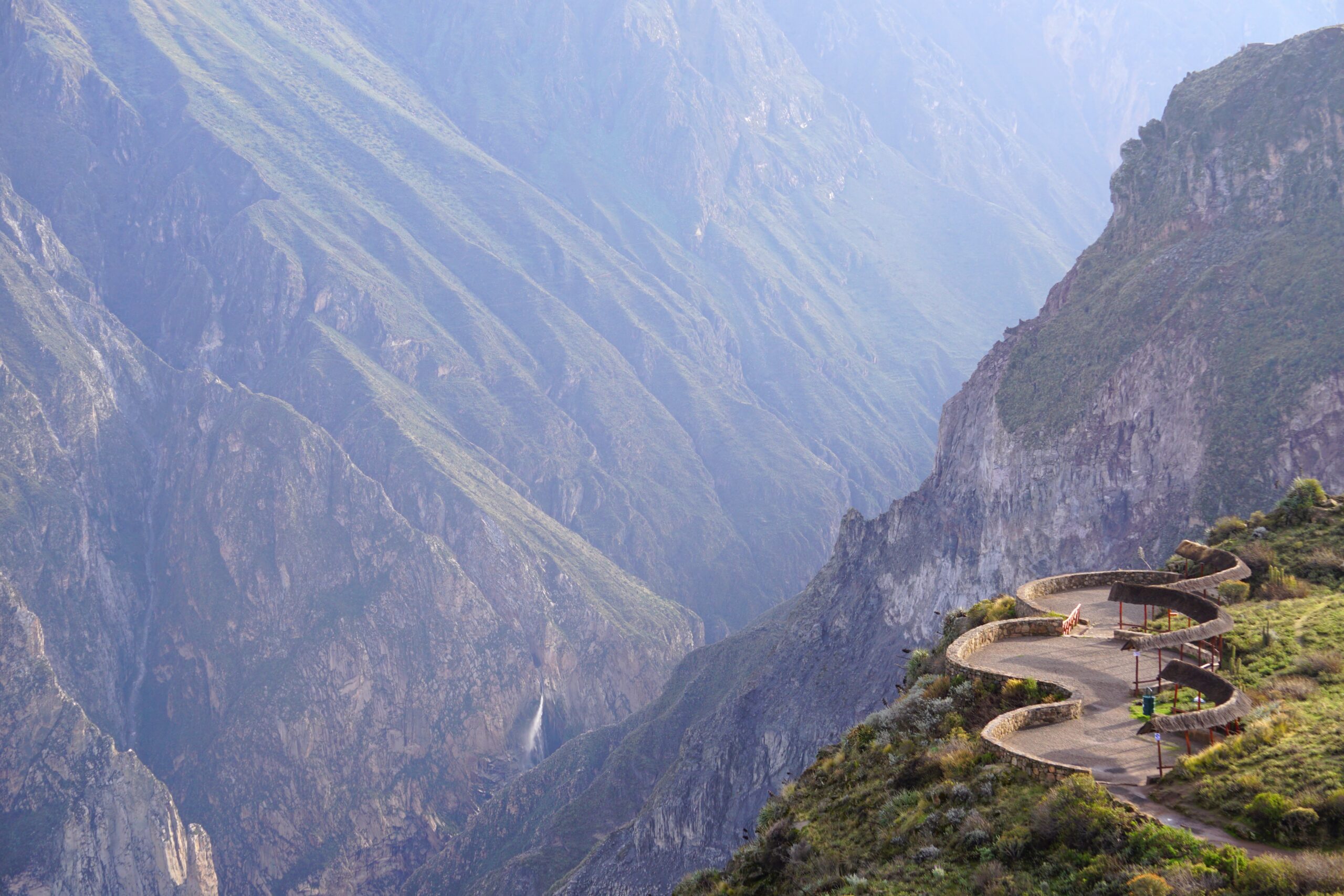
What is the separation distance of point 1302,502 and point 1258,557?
375 cm

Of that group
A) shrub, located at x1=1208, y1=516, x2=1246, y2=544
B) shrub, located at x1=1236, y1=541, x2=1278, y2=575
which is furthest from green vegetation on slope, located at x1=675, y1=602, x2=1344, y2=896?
shrub, located at x1=1208, y1=516, x2=1246, y2=544

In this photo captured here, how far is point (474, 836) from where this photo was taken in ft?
555

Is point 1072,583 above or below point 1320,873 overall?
above

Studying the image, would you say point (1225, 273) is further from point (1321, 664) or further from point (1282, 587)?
point (1321, 664)

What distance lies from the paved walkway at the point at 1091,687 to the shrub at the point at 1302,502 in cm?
585

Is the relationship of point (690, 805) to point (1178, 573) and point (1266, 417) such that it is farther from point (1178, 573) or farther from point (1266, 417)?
point (1178, 573)

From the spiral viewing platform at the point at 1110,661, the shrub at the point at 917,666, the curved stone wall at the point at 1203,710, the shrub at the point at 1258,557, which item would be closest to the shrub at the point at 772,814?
the spiral viewing platform at the point at 1110,661

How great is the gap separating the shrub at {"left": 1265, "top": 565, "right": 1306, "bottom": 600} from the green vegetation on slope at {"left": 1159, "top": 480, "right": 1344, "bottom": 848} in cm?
3

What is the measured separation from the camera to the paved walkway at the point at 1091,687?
21297mm

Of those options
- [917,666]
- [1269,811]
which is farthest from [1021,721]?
[917,666]

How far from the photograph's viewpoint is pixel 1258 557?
100 ft

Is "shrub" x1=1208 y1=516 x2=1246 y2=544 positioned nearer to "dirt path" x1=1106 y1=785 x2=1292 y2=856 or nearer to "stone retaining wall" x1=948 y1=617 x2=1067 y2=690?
"stone retaining wall" x1=948 y1=617 x2=1067 y2=690

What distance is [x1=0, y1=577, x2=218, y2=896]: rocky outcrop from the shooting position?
502ft

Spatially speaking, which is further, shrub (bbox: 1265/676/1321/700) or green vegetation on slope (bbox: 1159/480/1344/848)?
shrub (bbox: 1265/676/1321/700)
